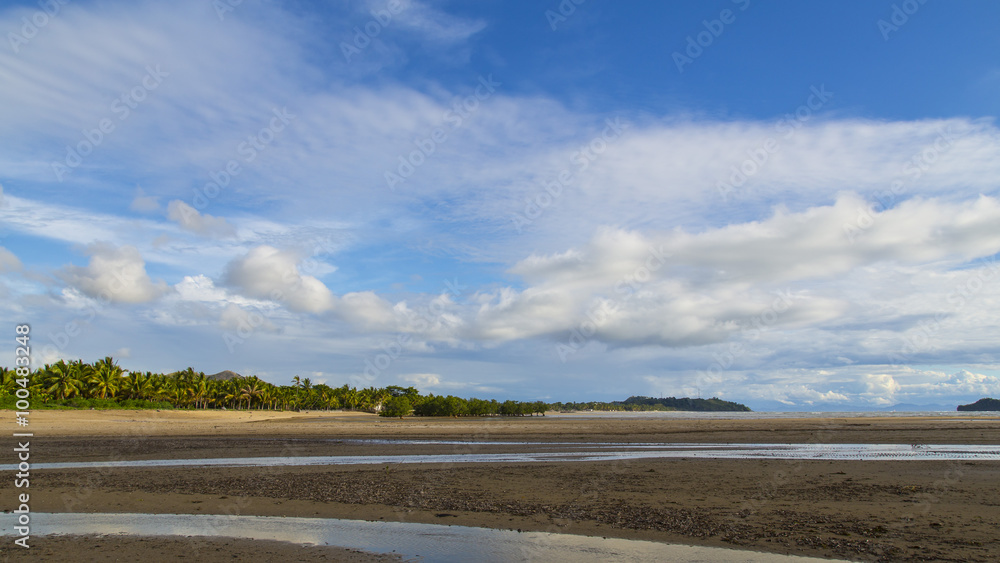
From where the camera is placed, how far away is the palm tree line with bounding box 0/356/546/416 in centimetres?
9554

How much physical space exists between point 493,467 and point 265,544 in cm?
1437

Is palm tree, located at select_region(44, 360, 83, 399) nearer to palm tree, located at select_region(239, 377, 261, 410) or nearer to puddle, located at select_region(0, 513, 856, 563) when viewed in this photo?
palm tree, located at select_region(239, 377, 261, 410)

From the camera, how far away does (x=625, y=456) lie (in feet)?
103

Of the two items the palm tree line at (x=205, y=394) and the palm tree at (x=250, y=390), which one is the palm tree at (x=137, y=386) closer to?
the palm tree line at (x=205, y=394)

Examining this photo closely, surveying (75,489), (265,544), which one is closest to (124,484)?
(75,489)

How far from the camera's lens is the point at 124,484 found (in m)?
20.6

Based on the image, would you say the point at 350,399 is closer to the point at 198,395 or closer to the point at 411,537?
the point at 198,395

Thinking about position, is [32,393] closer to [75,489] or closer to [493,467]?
[75,489]

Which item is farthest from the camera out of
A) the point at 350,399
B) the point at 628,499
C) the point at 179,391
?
the point at 350,399

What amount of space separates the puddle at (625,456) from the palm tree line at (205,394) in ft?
245

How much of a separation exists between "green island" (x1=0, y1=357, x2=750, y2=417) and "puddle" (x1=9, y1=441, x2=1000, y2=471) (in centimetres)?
5415

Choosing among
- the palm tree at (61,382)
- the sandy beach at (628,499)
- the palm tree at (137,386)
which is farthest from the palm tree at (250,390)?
the sandy beach at (628,499)

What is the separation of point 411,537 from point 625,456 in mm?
20660

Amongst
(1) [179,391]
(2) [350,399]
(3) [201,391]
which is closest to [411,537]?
(1) [179,391]
